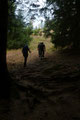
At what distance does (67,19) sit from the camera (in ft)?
45.6

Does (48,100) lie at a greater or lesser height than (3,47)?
lesser

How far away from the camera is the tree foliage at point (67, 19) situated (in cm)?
1369

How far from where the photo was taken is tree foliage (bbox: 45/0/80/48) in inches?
539

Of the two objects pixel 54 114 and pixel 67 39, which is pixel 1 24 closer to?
pixel 54 114

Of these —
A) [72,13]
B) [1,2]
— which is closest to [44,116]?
[1,2]

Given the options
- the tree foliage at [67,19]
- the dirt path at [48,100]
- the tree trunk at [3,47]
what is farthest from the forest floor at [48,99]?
the tree foliage at [67,19]

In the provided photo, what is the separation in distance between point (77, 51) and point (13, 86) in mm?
11834

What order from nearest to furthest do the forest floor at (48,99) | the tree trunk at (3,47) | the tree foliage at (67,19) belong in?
the forest floor at (48,99), the tree trunk at (3,47), the tree foliage at (67,19)

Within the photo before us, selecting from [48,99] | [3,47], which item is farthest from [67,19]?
[48,99]

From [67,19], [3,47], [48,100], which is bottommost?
[48,100]

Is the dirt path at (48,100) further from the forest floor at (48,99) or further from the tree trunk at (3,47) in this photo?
the tree trunk at (3,47)

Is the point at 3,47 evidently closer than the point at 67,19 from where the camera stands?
Yes

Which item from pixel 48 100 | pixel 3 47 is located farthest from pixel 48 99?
pixel 3 47

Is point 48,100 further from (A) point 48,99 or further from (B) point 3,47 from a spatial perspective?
(B) point 3,47
